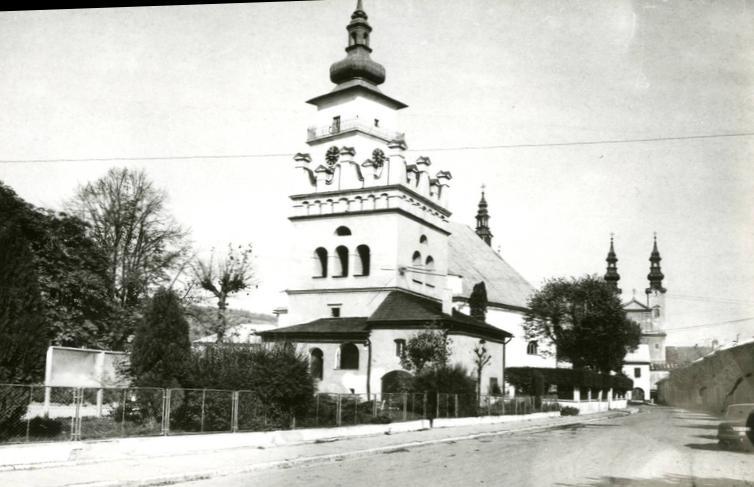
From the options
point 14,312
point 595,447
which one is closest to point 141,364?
point 14,312

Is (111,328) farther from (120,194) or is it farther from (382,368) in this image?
(382,368)

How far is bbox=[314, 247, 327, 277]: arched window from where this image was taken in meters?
41.8

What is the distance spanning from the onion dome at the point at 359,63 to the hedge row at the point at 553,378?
20888 mm

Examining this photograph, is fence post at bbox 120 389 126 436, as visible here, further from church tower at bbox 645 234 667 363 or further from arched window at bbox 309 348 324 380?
church tower at bbox 645 234 667 363

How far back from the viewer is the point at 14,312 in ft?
49.2

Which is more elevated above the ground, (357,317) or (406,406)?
(357,317)

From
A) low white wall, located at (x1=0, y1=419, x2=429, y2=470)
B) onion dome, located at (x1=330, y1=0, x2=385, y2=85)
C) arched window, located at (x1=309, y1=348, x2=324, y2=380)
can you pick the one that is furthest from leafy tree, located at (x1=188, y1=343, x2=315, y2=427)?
onion dome, located at (x1=330, y1=0, x2=385, y2=85)

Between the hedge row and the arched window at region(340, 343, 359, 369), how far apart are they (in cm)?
1252

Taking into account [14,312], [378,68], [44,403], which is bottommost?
[44,403]

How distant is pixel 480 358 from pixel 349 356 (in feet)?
22.7

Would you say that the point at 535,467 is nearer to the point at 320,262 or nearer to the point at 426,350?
the point at 426,350

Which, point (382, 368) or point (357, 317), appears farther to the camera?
point (357, 317)

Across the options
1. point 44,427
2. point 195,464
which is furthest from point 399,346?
point 195,464

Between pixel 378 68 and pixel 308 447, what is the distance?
1144 inches
